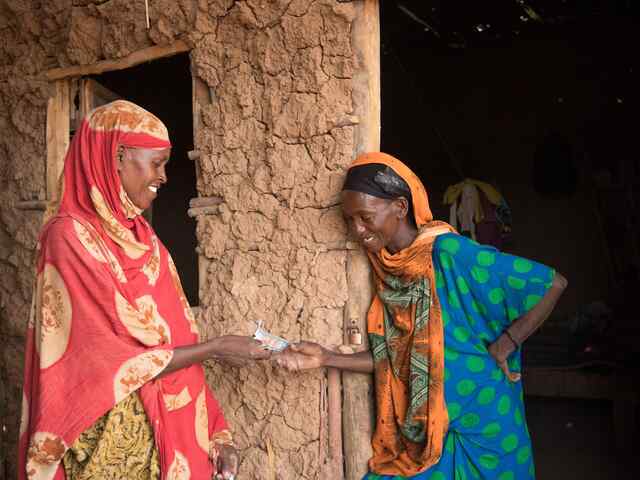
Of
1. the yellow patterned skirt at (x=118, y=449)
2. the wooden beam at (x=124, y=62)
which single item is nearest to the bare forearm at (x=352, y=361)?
the yellow patterned skirt at (x=118, y=449)

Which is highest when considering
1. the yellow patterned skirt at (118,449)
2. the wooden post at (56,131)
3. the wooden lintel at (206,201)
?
the wooden post at (56,131)

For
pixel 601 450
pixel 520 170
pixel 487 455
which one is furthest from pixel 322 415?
pixel 520 170

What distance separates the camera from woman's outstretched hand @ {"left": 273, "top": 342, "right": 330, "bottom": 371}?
258cm

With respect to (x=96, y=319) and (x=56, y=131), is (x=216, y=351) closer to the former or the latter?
(x=96, y=319)

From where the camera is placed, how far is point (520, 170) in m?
7.59

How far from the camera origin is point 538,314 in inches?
99.3

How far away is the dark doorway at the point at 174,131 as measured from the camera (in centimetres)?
546

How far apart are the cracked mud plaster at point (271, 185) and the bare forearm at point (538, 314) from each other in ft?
2.33

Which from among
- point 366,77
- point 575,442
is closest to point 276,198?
point 366,77

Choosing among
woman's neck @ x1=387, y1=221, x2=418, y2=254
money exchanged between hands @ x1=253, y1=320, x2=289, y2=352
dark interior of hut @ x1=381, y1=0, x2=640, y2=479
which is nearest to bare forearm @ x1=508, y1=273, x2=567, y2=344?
woman's neck @ x1=387, y1=221, x2=418, y2=254

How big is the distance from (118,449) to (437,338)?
1.23 meters

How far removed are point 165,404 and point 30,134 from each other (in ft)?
6.50

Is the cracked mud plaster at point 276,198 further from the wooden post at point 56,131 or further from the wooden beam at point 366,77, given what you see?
the wooden post at point 56,131

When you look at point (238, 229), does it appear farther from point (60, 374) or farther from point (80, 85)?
point (80, 85)
